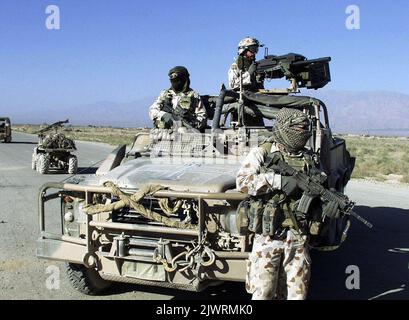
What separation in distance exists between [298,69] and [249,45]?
2.53 feet

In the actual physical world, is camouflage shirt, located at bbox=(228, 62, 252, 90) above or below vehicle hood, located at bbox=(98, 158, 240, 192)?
above

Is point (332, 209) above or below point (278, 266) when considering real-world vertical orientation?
above

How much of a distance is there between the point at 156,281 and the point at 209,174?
1012 millimetres

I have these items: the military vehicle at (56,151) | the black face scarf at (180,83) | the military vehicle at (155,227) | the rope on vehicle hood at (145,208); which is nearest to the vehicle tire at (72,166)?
the military vehicle at (56,151)

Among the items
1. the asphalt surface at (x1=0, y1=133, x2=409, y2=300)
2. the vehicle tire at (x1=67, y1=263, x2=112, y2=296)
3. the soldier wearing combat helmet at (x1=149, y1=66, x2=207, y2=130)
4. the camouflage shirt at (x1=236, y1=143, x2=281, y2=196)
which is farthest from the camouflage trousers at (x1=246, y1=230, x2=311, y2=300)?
the soldier wearing combat helmet at (x1=149, y1=66, x2=207, y2=130)

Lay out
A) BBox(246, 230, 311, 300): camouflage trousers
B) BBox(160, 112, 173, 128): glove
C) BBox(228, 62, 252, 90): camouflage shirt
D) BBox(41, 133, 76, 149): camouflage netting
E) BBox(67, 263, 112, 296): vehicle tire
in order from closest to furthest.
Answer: BBox(246, 230, 311, 300): camouflage trousers
BBox(67, 263, 112, 296): vehicle tire
BBox(160, 112, 173, 128): glove
BBox(228, 62, 252, 90): camouflage shirt
BBox(41, 133, 76, 149): camouflage netting

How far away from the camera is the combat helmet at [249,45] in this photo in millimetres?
7159

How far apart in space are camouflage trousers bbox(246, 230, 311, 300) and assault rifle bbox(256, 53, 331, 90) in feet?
13.0

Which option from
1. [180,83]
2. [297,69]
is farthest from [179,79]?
[297,69]

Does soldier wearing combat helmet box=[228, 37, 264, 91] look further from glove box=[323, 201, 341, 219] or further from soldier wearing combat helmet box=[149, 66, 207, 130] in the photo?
glove box=[323, 201, 341, 219]

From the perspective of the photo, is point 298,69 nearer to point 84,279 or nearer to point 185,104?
point 185,104

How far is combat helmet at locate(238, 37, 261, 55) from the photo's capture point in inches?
282

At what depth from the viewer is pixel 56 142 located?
60.2 ft
